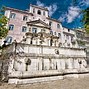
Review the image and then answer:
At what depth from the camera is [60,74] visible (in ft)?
47.9

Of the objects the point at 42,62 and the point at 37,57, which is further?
the point at 42,62

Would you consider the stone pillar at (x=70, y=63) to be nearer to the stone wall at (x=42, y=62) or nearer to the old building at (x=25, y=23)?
the stone wall at (x=42, y=62)

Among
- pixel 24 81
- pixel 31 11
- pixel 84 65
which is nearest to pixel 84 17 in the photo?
pixel 24 81

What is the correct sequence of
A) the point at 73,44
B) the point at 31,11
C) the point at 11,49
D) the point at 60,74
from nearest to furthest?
the point at 11,49, the point at 60,74, the point at 31,11, the point at 73,44

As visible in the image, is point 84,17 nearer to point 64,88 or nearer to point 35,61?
point 64,88

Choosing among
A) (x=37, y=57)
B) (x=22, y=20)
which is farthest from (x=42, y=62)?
(x=22, y=20)

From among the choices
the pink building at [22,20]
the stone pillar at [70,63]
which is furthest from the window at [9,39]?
the stone pillar at [70,63]

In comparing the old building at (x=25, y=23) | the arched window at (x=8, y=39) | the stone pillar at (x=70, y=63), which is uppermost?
the old building at (x=25, y=23)

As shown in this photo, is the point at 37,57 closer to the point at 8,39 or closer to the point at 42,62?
the point at 42,62

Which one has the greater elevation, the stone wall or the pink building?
the pink building

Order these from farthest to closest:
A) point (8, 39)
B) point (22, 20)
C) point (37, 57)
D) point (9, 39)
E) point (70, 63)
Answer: point (22, 20) < point (9, 39) < point (8, 39) < point (70, 63) < point (37, 57)

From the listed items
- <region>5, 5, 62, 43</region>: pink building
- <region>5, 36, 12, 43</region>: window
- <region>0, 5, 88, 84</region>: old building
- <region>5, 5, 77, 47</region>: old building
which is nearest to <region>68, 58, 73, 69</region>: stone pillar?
<region>0, 5, 88, 84</region>: old building

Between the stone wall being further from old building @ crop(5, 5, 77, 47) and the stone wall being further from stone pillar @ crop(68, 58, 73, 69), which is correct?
old building @ crop(5, 5, 77, 47)

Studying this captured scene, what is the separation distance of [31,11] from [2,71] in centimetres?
2211
